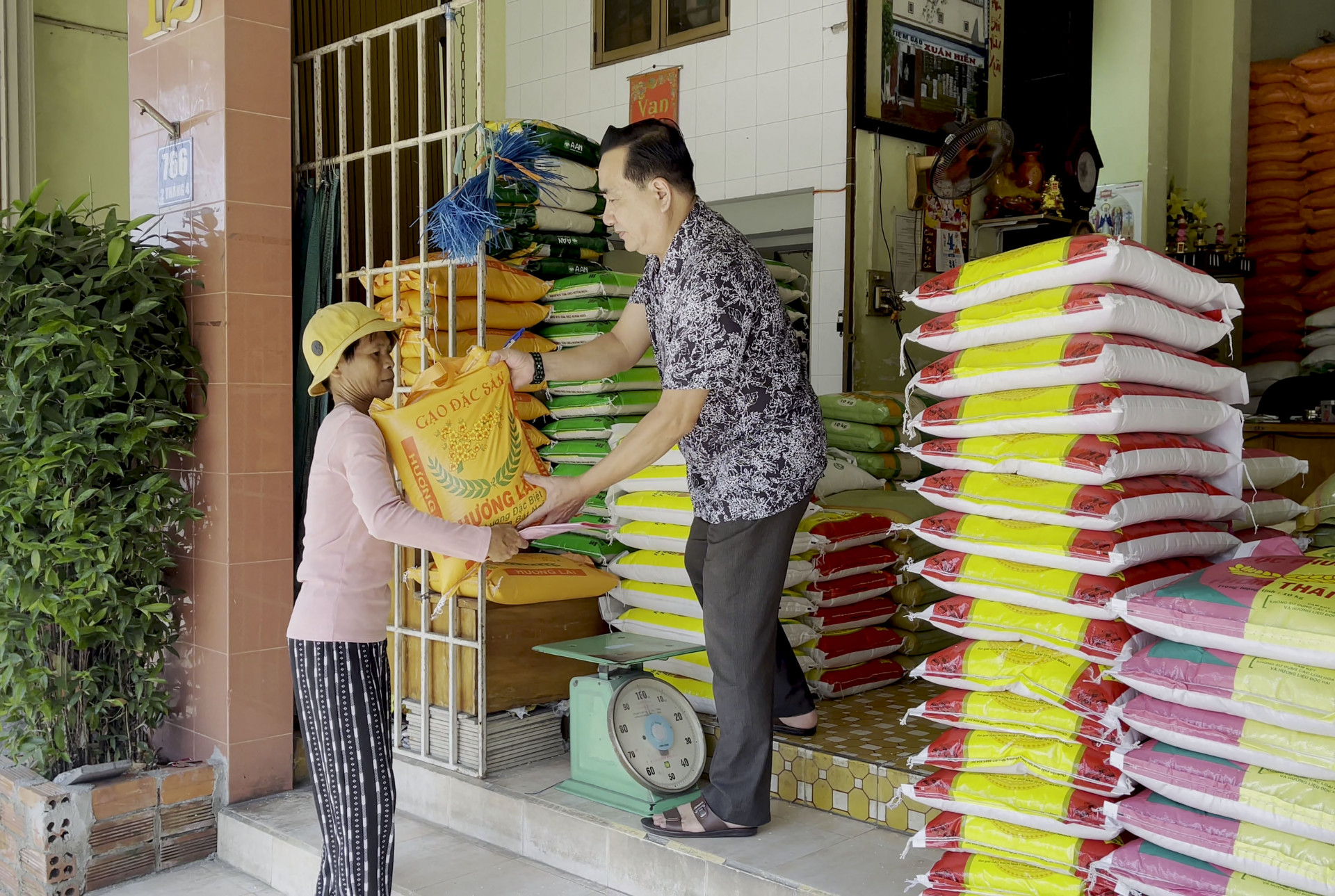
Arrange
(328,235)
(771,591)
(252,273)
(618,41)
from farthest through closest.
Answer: (618,41) → (328,235) → (252,273) → (771,591)

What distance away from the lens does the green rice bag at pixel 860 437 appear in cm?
447

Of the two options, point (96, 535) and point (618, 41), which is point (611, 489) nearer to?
point (96, 535)

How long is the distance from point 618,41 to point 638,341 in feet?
15.7

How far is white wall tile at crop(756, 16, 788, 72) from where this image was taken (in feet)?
20.5

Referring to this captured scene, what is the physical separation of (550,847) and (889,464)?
2.23m

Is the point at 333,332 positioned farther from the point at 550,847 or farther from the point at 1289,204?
the point at 1289,204

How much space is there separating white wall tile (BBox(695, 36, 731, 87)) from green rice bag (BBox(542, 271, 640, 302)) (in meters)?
3.08

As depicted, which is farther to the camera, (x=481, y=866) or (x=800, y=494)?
(x=481, y=866)

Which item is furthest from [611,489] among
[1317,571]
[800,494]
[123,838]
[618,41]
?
[618,41]

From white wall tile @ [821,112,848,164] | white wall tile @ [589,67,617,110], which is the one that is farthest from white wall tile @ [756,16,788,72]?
white wall tile @ [589,67,617,110]

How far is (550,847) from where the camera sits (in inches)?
119

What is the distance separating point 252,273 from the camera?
142 inches

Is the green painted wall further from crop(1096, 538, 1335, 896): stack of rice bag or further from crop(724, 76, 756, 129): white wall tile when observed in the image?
crop(1096, 538, 1335, 896): stack of rice bag

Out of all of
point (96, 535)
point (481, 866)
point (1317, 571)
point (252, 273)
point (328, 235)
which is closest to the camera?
point (1317, 571)
